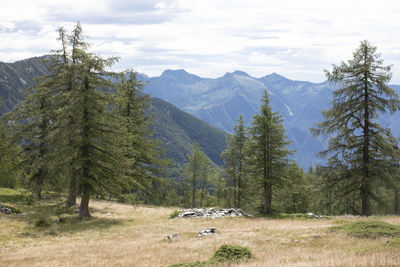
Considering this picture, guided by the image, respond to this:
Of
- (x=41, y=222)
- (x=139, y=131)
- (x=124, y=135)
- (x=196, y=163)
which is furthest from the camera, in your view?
(x=196, y=163)

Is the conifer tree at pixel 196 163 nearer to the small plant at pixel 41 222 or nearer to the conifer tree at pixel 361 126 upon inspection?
the conifer tree at pixel 361 126

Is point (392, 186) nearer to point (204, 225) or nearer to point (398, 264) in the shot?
point (204, 225)

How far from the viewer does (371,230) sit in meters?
13.2

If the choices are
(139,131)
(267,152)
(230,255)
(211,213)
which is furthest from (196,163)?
(230,255)

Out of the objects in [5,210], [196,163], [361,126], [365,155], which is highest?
[361,126]

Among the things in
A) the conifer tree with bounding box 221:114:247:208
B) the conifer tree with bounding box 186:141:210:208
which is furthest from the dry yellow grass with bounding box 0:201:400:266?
the conifer tree with bounding box 186:141:210:208

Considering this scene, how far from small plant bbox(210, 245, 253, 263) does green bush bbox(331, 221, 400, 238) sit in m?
5.71

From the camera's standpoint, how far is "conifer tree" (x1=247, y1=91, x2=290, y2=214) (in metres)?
26.6

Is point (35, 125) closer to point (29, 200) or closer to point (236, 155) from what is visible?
point (29, 200)

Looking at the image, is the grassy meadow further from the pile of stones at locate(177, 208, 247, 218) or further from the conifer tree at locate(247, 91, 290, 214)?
the conifer tree at locate(247, 91, 290, 214)

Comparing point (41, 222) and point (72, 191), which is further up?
point (72, 191)

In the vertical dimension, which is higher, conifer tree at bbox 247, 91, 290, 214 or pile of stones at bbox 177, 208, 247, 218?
conifer tree at bbox 247, 91, 290, 214

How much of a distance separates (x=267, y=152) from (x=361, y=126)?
761 cm

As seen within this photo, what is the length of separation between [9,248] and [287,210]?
4422cm
